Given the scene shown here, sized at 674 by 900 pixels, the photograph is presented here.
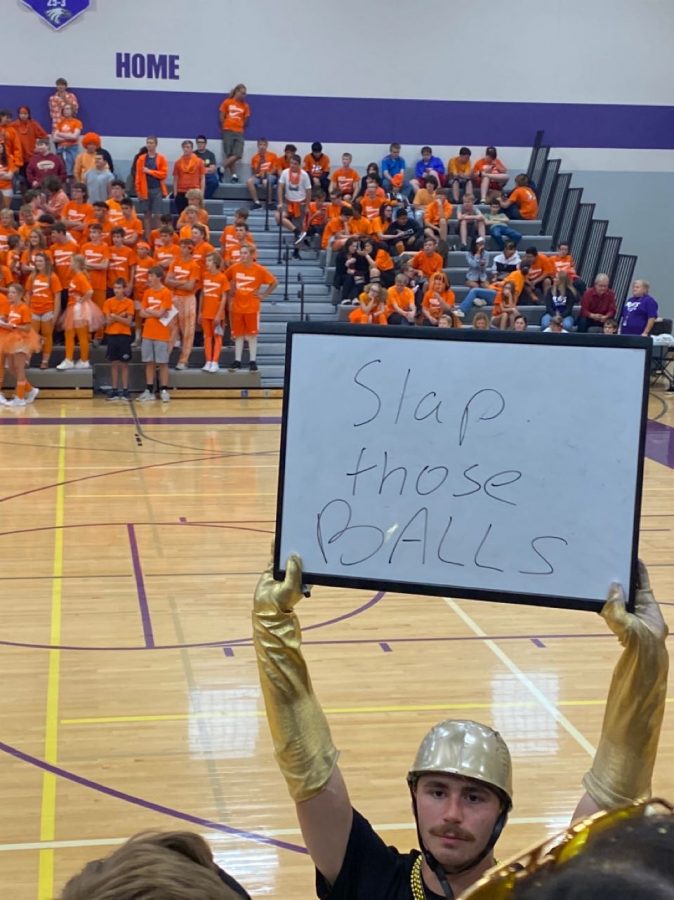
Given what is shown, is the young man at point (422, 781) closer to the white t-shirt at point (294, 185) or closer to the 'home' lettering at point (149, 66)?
the white t-shirt at point (294, 185)

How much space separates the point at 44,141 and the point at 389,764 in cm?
1707

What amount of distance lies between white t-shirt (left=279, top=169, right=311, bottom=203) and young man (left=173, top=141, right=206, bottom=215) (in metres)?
1.54

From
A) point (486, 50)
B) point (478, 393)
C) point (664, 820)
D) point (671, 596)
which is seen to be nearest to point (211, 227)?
point (486, 50)

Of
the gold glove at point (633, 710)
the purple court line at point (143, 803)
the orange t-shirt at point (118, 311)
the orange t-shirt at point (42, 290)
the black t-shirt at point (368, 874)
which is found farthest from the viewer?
the orange t-shirt at point (118, 311)

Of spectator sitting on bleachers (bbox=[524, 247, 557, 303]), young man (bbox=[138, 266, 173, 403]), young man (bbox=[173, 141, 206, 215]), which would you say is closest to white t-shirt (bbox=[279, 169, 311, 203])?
young man (bbox=[173, 141, 206, 215])

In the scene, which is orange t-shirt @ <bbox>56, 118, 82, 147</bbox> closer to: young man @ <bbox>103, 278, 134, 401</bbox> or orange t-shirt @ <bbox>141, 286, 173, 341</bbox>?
young man @ <bbox>103, 278, 134, 401</bbox>

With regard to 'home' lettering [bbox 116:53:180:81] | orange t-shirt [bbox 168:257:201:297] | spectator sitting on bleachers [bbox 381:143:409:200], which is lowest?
orange t-shirt [bbox 168:257:201:297]

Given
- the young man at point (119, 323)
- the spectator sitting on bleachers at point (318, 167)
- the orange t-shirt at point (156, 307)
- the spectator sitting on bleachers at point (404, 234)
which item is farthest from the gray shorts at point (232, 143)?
the orange t-shirt at point (156, 307)

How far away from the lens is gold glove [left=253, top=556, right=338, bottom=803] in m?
2.50

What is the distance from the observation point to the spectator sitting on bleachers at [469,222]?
21.8m

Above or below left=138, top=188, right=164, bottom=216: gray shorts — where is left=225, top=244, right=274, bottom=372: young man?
below

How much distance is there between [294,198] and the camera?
22.0m

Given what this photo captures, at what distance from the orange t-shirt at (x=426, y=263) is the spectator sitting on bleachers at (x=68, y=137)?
6709 mm

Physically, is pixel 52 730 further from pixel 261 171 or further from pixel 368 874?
pixel 261 171
